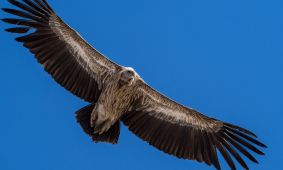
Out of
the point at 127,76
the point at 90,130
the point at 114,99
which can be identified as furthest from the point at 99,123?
the point at 127,76

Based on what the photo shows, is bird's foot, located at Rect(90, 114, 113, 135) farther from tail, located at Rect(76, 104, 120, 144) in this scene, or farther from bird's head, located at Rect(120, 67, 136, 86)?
bird's head, located at Rect(120, 67, 136, 86)

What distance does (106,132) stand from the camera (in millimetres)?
16406

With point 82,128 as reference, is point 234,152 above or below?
above

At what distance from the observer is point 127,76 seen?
1619 centimetres

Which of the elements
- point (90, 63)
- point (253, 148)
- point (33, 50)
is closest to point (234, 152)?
point (253, 148)

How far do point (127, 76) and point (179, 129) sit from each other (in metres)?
1.72

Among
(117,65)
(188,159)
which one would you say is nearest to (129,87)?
(117,65)

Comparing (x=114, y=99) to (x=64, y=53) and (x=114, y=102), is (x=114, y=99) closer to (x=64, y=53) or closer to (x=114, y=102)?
(x=114, y=102)

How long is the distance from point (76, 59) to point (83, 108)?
111cm

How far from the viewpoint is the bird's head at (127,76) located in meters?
16.2

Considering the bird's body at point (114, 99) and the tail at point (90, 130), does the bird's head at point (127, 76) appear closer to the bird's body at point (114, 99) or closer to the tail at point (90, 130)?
the bird's body at point (114, 99)

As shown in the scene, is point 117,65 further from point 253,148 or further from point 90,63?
point 253,148

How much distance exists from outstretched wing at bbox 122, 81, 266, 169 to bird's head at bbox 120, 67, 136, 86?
42 centimetres

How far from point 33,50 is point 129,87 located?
198cm
